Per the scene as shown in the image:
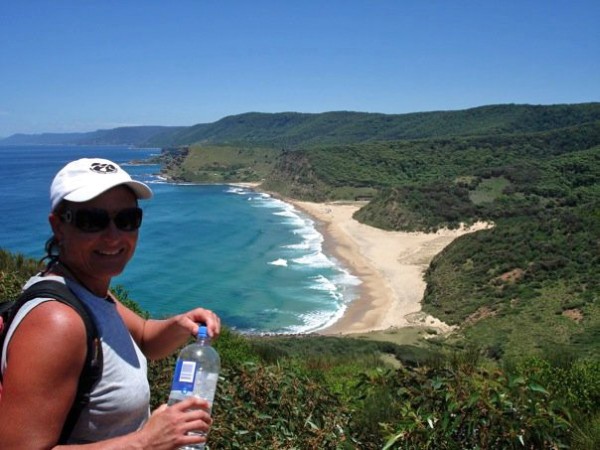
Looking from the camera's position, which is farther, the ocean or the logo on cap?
the ocean

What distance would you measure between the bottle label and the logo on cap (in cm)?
73

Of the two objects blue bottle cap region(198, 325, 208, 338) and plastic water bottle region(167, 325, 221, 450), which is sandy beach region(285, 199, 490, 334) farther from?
plastic water bottle region(167, 325, 221, 450)

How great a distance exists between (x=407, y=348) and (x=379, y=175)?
7193 centimetres

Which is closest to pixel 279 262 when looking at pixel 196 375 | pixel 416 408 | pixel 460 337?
pixel 460 337

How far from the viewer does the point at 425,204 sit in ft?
198

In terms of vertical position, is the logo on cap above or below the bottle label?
above

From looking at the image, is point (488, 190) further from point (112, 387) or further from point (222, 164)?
point (222, 164)

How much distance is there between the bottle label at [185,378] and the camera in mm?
1905

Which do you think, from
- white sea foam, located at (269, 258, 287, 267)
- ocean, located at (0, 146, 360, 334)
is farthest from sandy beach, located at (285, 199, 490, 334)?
white sea foam, located at (269, 258, 287, 267)

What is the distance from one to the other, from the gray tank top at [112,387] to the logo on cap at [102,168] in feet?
1.29

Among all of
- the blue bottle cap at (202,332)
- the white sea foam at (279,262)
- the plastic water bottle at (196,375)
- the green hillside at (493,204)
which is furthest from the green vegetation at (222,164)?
the plastic water bottle at (196,375)

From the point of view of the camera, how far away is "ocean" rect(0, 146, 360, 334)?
32.5 metres

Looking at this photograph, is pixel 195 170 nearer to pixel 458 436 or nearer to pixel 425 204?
pixel 425 204

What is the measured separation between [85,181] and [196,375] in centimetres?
77
